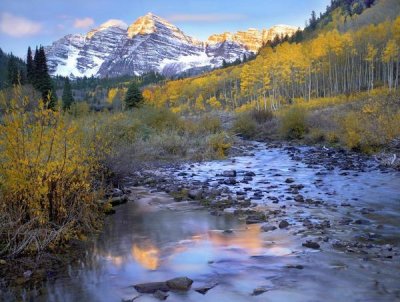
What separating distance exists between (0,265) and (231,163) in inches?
593

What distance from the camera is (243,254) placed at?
24.6 ft

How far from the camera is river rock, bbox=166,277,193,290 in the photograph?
6.15 m

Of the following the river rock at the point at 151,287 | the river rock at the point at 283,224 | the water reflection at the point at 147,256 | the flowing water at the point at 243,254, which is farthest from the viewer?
the river rock at the point at 283,224

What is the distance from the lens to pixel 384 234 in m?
8.35

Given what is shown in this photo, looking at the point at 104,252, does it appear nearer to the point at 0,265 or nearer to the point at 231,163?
the point at 0,265

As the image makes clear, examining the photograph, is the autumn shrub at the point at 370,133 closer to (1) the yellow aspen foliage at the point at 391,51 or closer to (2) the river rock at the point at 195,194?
(2) the river rock at the point at 195,194

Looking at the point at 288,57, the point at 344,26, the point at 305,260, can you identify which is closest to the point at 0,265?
the point at 305,260

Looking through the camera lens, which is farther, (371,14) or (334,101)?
(371,14)

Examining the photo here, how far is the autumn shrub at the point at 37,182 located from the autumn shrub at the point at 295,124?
2531 centimetres

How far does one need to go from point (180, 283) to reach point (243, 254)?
171 cm

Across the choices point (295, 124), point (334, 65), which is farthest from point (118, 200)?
point (334, 65)

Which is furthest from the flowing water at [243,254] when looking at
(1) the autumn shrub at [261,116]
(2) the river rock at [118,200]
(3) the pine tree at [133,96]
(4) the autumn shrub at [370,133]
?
(3) the pine tree at [133,96]

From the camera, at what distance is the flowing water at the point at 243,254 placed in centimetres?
596

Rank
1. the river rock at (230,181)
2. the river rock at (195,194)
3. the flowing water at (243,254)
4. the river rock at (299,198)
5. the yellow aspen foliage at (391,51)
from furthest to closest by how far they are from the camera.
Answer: the yellow aspen foliage at (391,51) → the river rock at (230,181) → the river rock at (195,194) → the river rock at (299,198) → the flowing water at (243,254)
